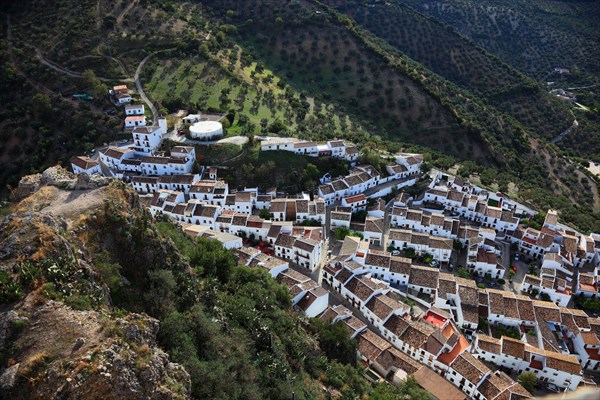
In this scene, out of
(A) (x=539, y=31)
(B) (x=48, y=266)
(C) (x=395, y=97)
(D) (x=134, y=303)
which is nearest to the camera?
(B) (x=48, y=266)

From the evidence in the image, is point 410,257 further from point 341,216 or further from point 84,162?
point 84,162

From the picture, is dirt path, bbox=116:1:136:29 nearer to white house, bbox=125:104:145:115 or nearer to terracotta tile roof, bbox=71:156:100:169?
white house, bbox=125:104:145:115

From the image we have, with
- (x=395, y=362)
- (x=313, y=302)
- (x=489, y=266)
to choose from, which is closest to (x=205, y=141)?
(x=313, y=302)

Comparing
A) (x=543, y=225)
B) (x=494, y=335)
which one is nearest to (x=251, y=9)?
(x=543, y=225)

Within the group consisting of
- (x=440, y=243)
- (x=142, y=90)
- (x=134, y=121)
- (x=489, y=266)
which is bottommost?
(x=489, y=266)

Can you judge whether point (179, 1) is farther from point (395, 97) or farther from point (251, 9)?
point (395, 97)

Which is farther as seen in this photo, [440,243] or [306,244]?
[440,243]

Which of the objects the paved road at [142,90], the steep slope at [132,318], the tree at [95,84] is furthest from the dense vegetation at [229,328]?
the tree at [95,84]
